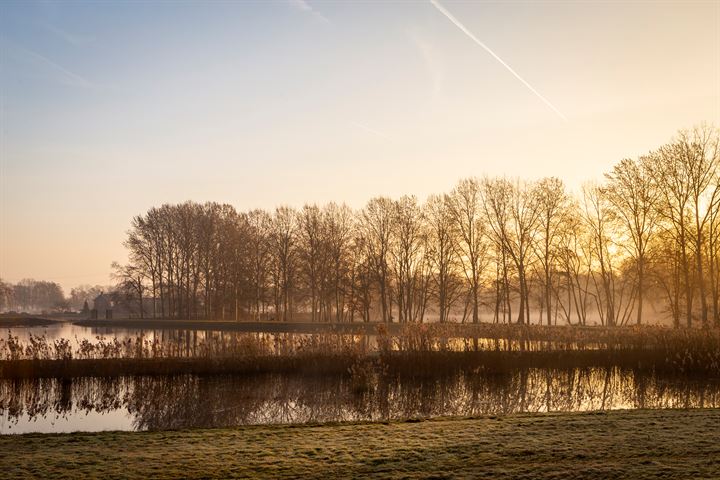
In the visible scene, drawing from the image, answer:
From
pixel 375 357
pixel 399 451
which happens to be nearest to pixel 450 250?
pixel 375 357

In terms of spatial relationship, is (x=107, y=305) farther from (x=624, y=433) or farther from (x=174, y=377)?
(x=624, y=433)

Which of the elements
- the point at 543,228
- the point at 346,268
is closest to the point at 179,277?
the point at 346,268

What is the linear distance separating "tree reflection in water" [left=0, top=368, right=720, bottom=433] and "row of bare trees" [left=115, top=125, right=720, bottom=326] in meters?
23.9

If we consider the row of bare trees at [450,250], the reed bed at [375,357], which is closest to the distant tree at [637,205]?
the row of bare trees at [450,250]

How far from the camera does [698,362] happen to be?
76.7 ft

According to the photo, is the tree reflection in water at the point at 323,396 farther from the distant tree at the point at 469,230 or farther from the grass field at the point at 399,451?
the distant tree at the point at 469,230

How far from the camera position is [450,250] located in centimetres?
6084

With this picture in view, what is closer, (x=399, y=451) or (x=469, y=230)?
(x=399, y=451)

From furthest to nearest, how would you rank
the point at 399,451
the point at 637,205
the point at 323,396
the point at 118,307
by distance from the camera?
the point at 118,307 < the point at 637,205 < the point at 323,396 < the point at 399,451

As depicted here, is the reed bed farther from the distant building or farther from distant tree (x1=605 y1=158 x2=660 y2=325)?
the distant building

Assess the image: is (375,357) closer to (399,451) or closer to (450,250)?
(399,451)

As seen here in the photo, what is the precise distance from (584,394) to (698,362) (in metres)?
7.35

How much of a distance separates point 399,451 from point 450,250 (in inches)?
2039

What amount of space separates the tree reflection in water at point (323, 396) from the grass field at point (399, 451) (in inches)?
120
